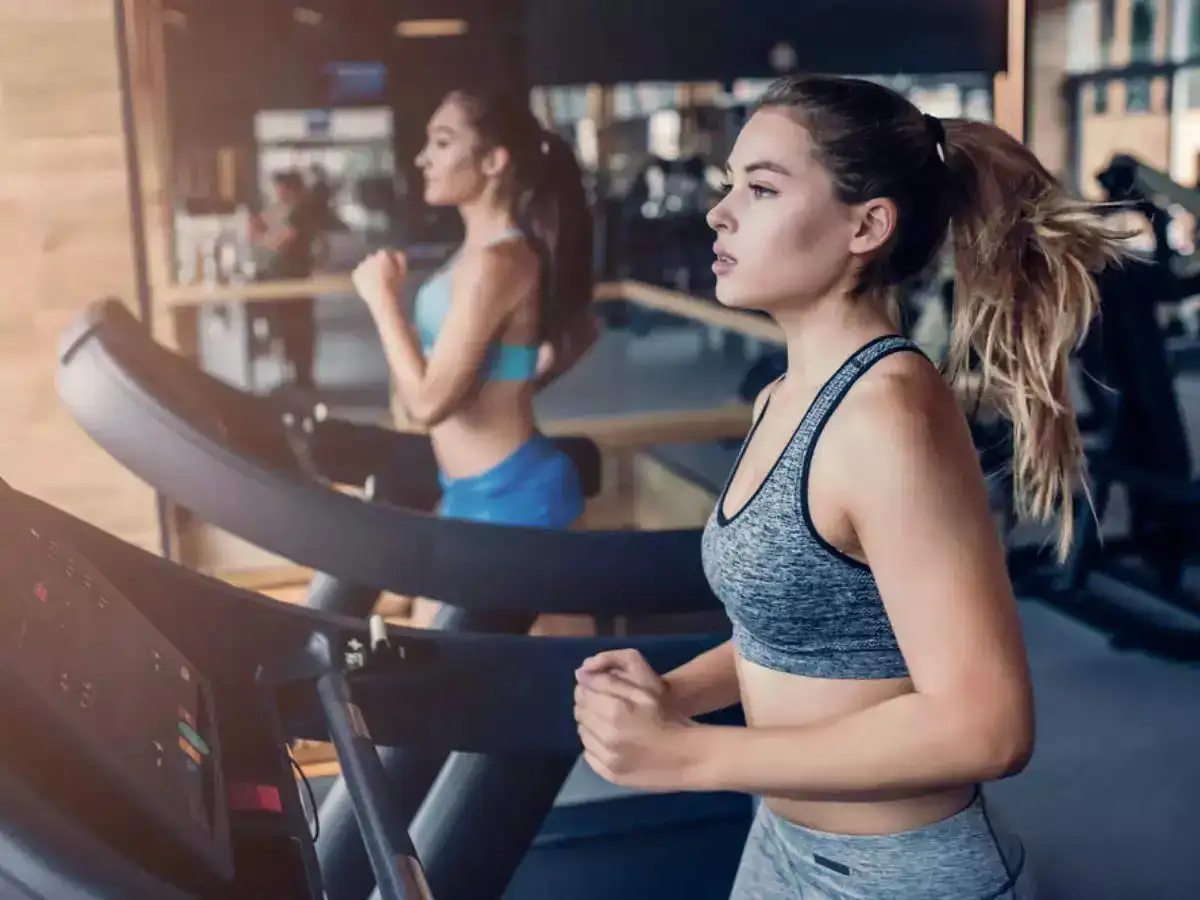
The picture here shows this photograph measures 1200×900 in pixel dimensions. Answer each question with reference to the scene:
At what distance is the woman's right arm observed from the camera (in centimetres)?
125

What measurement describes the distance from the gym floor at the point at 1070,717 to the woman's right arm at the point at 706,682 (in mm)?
1667

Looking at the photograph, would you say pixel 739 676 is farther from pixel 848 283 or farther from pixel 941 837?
pixel 848 283

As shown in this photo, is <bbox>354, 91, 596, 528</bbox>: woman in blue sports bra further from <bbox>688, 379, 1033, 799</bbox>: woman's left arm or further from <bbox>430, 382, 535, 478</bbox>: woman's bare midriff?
<bbox>688, 379, 1033, 799</bbox>: woman's left arm

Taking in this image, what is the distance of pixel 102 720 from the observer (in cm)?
84

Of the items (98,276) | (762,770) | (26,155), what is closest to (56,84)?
(26,155)

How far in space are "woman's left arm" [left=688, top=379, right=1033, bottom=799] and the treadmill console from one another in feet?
1.37

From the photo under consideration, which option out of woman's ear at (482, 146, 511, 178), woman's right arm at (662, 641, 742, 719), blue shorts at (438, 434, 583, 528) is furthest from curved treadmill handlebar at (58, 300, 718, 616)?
woman's ear at (482, 146, 511, 178)

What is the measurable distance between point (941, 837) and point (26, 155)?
88.2 inches

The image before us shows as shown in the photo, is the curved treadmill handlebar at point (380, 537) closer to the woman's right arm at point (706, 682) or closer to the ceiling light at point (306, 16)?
the woman's right arm at point (706, 682)

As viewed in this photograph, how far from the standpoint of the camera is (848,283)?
111cm

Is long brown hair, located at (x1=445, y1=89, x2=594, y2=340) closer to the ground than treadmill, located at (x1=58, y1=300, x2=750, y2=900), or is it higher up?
higher up

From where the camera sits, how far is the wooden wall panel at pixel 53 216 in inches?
102

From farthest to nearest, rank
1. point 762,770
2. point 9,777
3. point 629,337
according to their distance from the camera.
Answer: point 629,337 → point 762,770 → point 9,777

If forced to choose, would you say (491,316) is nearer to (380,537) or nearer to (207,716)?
(380,537)
